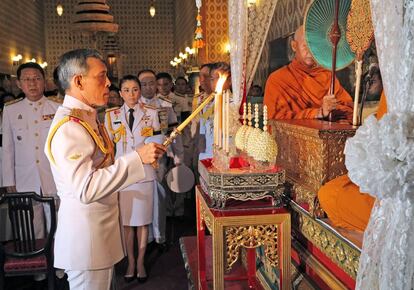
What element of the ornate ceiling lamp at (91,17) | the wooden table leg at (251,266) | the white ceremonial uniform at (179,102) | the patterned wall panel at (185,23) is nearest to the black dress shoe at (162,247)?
the wooden table leg at (251,266)

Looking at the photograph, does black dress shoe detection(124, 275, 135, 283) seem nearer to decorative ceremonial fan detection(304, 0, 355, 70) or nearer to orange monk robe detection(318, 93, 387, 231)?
orange monk robe detection(318, 93, 387, 231)

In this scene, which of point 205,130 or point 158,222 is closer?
point 158,222

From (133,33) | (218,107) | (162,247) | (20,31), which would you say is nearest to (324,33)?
(218,107)

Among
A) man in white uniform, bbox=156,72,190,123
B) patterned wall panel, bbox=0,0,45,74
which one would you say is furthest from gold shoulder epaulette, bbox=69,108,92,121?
patterned wall panel, bbox=0,0,45,74

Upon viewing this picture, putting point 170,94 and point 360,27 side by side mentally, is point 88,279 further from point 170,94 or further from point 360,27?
point 170,94

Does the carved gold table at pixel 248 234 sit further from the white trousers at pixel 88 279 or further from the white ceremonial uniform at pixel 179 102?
the white ceremonial uniform at pixel 179 102

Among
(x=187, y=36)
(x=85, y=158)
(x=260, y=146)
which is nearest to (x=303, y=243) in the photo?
(x=260, y=146)

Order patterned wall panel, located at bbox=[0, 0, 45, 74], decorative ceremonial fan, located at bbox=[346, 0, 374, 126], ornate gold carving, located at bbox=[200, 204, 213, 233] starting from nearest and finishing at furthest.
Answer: ornate gold carving, located at bbox=[200, 204, 213, 233] → decorative ceremonial fan, located at bbox=[346, 0, 374, 126] → patterned wall panel, located at bbox=[0, 0, 45, 74]

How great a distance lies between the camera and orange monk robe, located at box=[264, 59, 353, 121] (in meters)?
3.51

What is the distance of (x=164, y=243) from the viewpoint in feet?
14.3

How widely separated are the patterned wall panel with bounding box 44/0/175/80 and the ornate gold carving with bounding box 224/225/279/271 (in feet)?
57.8

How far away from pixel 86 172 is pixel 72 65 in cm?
53

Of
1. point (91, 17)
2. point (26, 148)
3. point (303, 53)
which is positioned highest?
point (91, 17)

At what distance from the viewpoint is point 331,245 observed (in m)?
2.06
